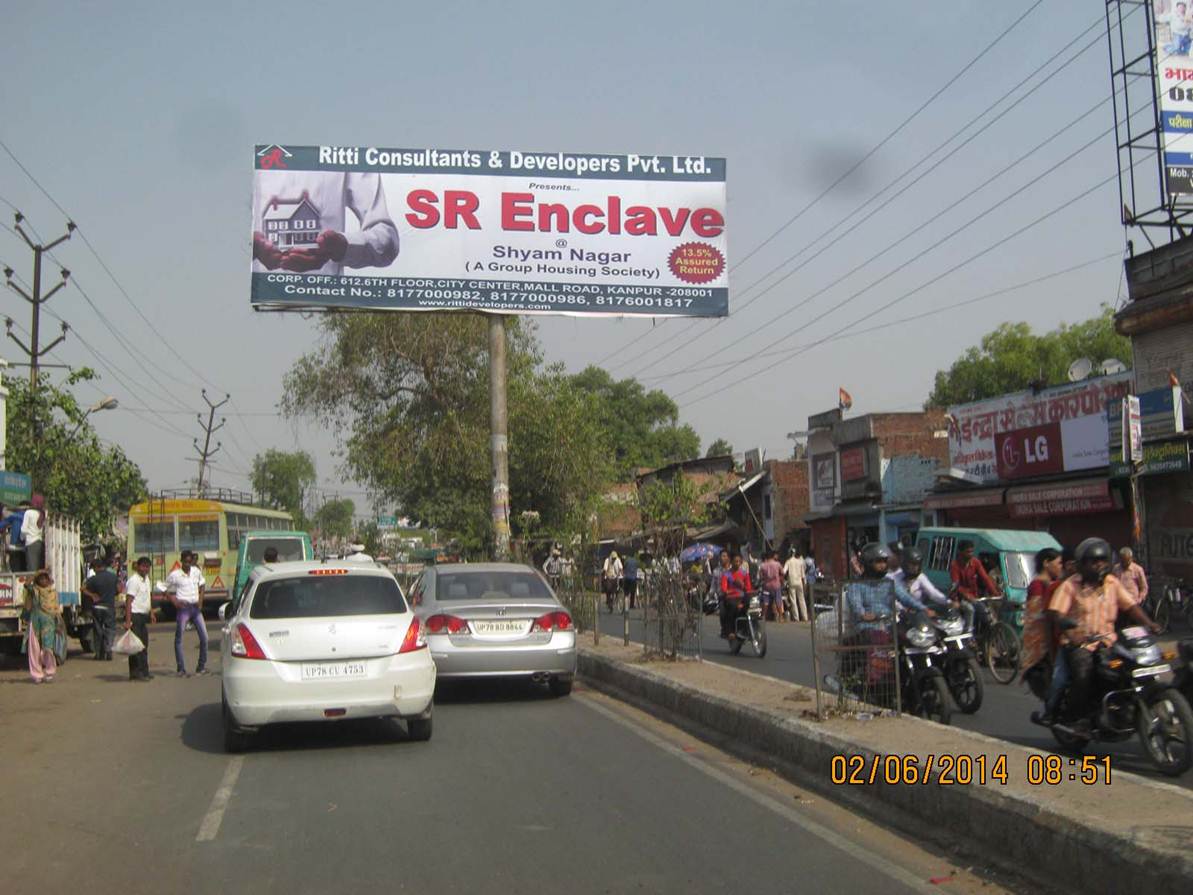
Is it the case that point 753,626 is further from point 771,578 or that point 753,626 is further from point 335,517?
point 335,517

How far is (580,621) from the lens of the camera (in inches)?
806

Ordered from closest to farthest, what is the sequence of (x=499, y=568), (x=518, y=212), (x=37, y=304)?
(x=499, y=568) < (x=518, y=212) < (x=37, y=304)

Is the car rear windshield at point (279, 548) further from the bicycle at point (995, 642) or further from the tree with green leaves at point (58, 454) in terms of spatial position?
the bicycle at point (995, 642)

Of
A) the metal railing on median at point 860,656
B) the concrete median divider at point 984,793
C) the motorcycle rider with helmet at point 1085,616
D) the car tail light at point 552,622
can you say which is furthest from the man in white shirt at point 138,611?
the motorcycle rider with helmet at point 1085,616

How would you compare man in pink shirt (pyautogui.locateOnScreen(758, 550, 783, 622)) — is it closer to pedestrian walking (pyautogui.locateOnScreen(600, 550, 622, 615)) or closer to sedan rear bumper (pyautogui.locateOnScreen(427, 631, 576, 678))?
pedestrian walking (pyautogui.locateOnScreen(600, 550, 622, 615))

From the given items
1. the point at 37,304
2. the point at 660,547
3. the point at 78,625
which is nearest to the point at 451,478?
the point at 37,304

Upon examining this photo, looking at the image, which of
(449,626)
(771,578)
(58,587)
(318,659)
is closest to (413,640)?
(318,659)

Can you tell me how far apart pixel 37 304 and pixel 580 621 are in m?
20.8

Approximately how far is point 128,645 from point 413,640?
7683mm

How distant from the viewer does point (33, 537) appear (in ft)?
65.8

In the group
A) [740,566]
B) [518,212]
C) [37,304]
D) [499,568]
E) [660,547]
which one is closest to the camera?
[499,568]

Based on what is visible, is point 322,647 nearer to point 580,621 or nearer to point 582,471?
point 580,621

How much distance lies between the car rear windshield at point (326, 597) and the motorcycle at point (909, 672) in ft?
13.0

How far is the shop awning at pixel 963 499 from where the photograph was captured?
29077 mm
